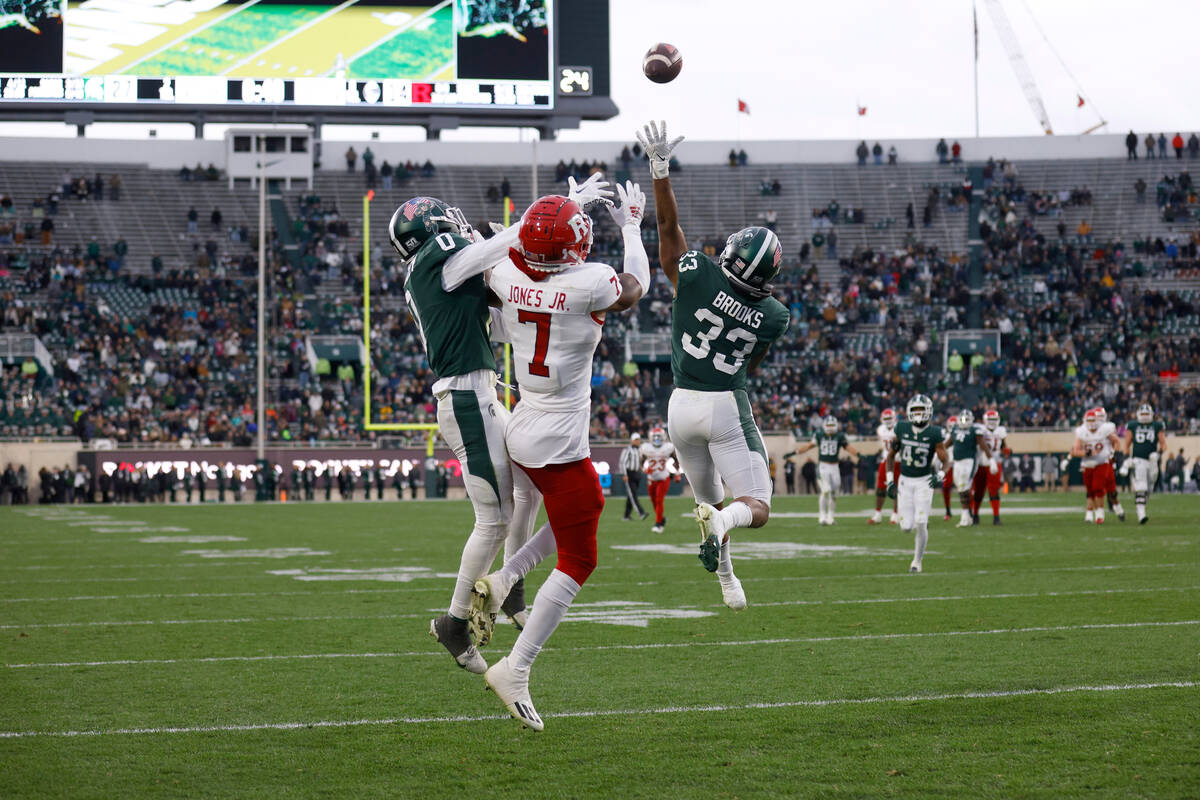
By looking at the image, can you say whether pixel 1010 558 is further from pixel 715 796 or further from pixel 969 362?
pixel 969 362

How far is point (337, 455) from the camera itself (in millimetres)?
35531

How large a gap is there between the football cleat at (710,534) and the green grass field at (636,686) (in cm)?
71

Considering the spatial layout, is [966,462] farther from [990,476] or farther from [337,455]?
[337,455]

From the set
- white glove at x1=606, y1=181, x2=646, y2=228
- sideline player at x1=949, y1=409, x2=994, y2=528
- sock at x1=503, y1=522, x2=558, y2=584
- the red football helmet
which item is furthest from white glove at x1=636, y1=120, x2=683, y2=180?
sideline player at x1=949, y1=409, x2=994, y2=528

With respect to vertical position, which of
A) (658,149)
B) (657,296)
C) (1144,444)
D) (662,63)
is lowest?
(1144,444)

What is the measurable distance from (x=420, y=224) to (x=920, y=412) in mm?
10173

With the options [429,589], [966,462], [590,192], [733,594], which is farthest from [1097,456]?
[590,192]

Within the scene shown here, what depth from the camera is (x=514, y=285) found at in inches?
250

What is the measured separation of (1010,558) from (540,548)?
388 inches

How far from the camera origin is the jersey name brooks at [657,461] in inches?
851

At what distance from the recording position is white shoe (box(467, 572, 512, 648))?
6.32m

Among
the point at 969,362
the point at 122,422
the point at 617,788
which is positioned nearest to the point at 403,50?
the point at 122,422

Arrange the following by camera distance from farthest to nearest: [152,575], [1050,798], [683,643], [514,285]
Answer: [152,575] < [683,643] < [514,285] < [1050,798]

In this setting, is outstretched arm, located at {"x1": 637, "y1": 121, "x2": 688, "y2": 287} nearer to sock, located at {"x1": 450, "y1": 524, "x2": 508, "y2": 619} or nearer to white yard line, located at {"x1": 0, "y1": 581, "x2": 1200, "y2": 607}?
sock, located at {"x1": 450, "y1": 524, "x2": 508, "y2": 619}
